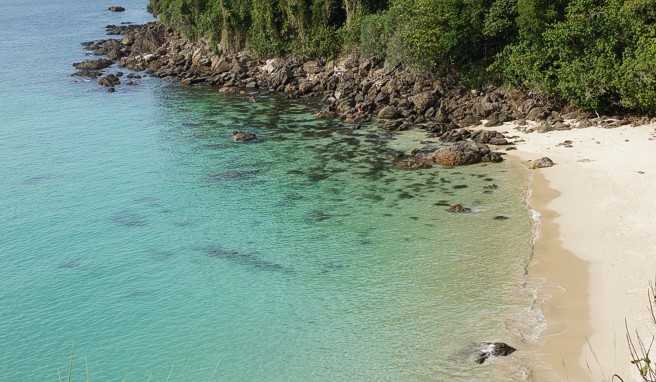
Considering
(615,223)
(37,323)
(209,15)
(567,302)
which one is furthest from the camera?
(209,15)

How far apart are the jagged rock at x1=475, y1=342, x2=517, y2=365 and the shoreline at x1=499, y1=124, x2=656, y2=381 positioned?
850mm

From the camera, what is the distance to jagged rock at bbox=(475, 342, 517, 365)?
23423 mm

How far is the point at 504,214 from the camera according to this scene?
1388 inches

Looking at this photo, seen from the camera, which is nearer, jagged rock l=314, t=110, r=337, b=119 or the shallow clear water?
the shallow clear water

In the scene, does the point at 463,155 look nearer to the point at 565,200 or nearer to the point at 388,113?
the point at 565,200

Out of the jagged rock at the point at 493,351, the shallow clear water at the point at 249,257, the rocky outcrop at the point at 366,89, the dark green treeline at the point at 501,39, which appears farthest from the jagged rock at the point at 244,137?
the jagged rock at the point at 493,351

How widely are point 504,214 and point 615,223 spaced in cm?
550

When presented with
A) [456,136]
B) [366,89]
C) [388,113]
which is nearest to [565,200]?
[456,136]

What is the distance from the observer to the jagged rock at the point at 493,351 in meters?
23.4

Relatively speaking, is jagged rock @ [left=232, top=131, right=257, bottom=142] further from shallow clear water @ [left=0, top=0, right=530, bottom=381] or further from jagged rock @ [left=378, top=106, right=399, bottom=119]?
jagged rock @ [left=378, top=106, right=399, bottom=119]

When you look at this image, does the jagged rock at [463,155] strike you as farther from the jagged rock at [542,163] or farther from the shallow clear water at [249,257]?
the jagged rock at [542,163]

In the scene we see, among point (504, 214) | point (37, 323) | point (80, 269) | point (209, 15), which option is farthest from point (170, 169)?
point (209, 15)

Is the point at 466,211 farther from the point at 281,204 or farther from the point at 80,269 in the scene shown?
the point at 80,269

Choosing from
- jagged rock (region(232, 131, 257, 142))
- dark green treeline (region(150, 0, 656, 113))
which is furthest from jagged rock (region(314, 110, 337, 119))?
dark green treeline (region(150, 0, 656, 113))
